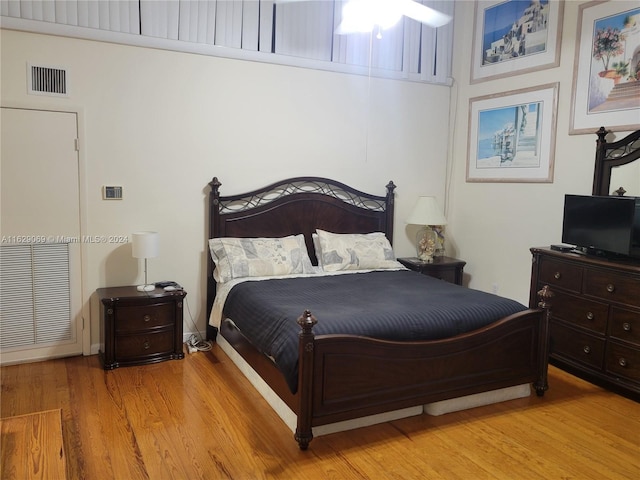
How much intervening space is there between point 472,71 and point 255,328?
351 centimetres

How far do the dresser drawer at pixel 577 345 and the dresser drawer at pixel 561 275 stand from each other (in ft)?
1.02

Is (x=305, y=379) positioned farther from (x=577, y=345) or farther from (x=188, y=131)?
(x=188, y=131)

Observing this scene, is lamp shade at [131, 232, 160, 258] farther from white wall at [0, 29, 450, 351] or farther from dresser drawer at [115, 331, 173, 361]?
dresser drawer at [115, 331, 173, 361]

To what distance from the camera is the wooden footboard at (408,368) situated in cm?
260

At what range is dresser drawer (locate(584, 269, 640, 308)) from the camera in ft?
10.5

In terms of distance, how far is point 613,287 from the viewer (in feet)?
10.9

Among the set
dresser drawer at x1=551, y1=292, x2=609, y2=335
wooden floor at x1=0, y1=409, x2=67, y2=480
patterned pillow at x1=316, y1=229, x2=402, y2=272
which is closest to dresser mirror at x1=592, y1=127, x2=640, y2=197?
dresser drawer at x1=551, y1=292, x2=609, y2=335

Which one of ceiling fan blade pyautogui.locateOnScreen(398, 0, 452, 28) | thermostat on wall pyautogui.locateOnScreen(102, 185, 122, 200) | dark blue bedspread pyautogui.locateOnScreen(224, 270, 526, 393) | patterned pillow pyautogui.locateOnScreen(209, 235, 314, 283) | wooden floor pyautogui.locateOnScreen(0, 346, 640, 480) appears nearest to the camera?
wooden floor pyautogui.locateOnScreen(0, 346, 640, 480)

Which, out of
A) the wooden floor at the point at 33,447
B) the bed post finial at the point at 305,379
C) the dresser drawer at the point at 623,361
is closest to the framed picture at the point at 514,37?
the dresser drawer at the point at 623,361

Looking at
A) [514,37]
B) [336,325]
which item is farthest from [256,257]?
[514,37]

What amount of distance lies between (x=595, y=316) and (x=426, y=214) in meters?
1.78

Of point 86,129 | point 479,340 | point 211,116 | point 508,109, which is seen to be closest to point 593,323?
point 479,340

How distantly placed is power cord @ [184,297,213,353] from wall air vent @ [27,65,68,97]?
1.87 metres

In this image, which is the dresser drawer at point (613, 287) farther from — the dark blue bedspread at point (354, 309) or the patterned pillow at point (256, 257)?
the patterned pillow at point (256, 257)
